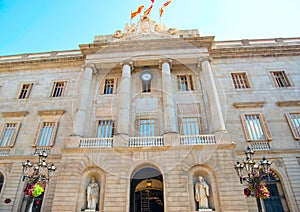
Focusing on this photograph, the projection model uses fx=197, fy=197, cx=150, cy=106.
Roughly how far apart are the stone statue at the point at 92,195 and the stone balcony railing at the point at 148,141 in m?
2.53

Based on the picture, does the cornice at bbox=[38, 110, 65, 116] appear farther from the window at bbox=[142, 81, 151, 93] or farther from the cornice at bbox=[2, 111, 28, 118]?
the window at bbox=[142, 81, 151, 93]

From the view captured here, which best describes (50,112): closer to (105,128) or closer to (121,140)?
(105,128)

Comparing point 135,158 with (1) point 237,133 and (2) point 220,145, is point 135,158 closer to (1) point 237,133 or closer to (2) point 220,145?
Answer: (2) point 220,145

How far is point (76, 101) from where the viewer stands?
17453 mm

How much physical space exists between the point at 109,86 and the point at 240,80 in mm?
12099

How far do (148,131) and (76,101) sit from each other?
7077 millimetres

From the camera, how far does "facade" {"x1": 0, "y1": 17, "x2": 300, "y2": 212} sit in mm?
12562

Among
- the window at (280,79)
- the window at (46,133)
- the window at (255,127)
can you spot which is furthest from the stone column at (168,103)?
the window at (280,79)

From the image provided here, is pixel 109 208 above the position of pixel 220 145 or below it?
below

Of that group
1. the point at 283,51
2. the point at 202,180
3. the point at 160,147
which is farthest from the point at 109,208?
the point at 283,51

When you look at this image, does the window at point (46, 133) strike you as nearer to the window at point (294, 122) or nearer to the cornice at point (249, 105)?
the cornice at point (249, 105)

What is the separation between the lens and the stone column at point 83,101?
48.3 ft

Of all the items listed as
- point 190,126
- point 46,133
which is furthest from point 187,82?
point 46,133

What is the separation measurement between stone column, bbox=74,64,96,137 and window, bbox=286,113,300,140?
1580 cm
